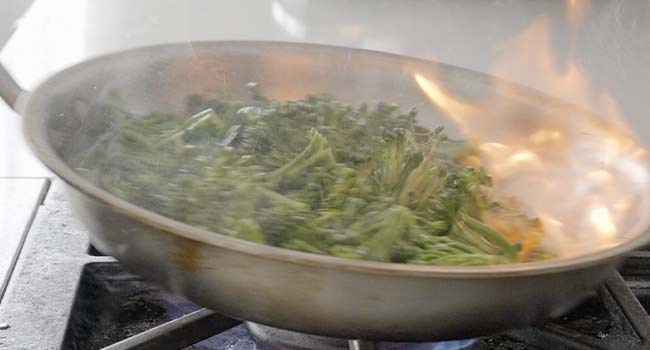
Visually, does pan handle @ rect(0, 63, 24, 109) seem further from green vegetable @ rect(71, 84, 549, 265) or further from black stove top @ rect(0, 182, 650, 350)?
black stove top @ rect(0, 182, 650, 350)

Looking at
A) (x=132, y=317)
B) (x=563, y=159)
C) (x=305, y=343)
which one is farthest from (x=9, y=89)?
(x=563, y=159)

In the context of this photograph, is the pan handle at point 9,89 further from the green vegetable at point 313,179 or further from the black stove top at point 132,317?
the black stove top at point 132,317

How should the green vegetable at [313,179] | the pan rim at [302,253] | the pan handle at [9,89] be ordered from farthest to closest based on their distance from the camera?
the pan handle at [9,89]
the green vegetable at [313,179]
the pan rim at [302,253]

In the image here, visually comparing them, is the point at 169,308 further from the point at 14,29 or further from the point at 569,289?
the point at 14,29

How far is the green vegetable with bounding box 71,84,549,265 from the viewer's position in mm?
708

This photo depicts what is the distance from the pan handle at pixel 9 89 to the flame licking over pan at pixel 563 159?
0.51 m

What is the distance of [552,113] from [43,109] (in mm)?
610

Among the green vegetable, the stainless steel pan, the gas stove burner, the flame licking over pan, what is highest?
the flame licking over pan

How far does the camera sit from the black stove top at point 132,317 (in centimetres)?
77

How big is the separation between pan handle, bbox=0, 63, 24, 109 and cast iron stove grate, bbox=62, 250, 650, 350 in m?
0.20

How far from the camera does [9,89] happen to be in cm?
82

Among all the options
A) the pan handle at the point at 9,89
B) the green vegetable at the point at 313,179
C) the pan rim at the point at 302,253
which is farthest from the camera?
the pan handle at the point at 9,89

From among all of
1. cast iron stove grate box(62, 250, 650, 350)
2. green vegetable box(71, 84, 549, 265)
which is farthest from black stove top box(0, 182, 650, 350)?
green vegetable box(71, 84, 549, 265)

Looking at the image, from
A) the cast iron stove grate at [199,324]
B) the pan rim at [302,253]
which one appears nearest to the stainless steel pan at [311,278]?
the pan rim at [302,253]
